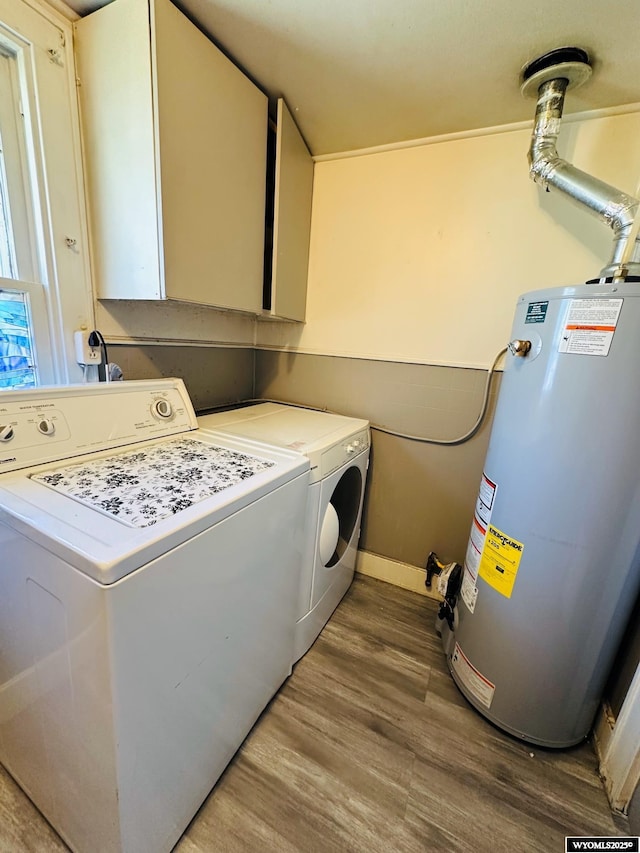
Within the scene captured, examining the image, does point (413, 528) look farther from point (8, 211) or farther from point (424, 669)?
point (8, 211)

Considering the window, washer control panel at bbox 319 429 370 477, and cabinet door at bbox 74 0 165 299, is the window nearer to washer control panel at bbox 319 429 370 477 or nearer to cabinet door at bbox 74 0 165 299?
cabinet door at bbox 74 0 165 299

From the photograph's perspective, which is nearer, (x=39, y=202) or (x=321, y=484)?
(x=39, y=202)

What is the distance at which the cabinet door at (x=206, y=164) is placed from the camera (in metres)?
1.04

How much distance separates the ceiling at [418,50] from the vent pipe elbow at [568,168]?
0.04 metres

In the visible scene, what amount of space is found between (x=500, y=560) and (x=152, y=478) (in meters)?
1.14

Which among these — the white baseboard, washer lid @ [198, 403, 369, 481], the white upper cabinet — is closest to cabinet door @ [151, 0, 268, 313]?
the white upper cabinet

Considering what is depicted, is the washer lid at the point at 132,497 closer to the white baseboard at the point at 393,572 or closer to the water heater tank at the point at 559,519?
the water heater tank at the point at 559,519

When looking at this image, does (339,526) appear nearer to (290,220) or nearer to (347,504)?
(347,504)

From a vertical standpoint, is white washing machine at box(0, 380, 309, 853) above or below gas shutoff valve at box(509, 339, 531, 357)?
below

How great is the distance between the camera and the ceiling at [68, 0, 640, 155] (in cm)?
99

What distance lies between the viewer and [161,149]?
105 cm

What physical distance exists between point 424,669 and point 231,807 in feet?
2.77

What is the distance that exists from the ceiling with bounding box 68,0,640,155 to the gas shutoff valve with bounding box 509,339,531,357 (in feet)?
2.92

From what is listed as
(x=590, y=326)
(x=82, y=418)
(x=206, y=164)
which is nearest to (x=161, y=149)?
(x=206, y=164)
